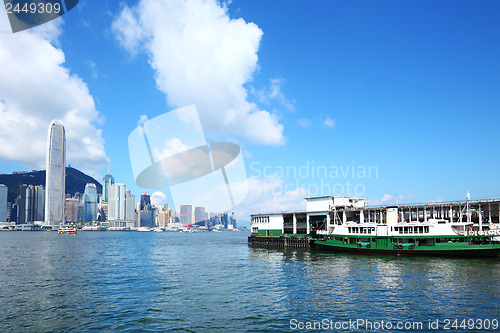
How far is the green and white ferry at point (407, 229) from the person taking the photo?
63125mm

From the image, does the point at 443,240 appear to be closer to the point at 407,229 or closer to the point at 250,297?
the point at 407,229

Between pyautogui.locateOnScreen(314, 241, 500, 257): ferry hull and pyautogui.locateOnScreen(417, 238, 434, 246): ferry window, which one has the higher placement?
pyautogui.locateOnScreen(417, 238, 434, 246): ferry window

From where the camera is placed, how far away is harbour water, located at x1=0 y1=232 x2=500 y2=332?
88.9 feet

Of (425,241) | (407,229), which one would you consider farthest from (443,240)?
(407,229)

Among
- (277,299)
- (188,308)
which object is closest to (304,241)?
(277,299)

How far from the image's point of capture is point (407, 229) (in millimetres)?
70562

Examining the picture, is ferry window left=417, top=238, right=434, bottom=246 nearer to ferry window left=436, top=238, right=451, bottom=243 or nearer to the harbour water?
ferry window left=436, top=238, right=451, bottom=243

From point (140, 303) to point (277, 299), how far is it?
45.7 ft

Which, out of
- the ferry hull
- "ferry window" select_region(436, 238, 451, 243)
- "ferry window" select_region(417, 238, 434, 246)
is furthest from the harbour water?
"ferry window" select_region(417, 238, 434, 246)

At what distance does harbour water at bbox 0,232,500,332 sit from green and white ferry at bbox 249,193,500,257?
8048 mm

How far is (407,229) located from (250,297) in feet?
159

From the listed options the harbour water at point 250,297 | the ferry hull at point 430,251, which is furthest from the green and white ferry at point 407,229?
the harbour water at point 250,297

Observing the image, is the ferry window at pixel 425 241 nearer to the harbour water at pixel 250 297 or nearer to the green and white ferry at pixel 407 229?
the green and white ferry at pixel 407 229

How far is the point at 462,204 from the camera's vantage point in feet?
235
